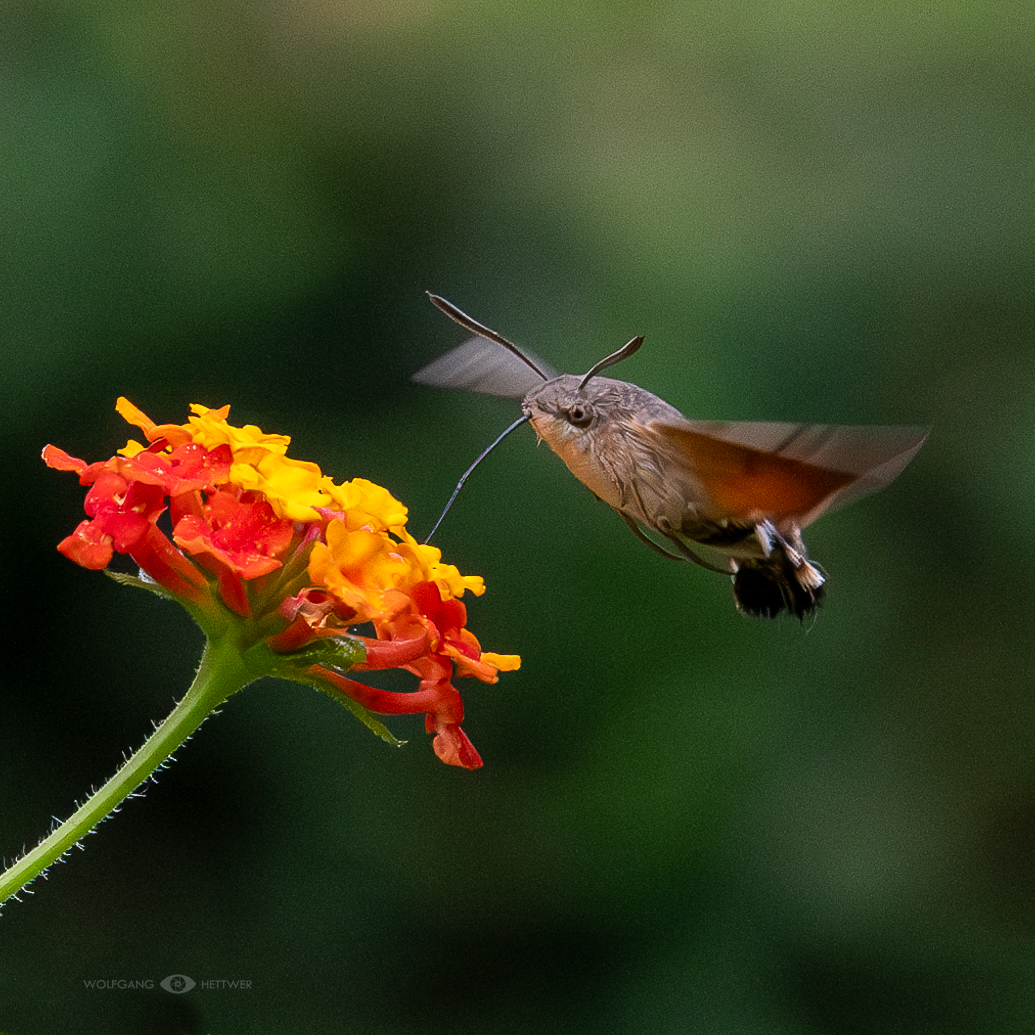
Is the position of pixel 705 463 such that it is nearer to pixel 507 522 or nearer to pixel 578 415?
pixel 578 415

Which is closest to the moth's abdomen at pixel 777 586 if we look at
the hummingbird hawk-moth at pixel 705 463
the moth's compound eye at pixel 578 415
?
the hummingbird hawk-moth at pixel 705 463

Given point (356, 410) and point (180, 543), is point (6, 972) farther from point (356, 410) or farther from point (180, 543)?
point (180, 543)

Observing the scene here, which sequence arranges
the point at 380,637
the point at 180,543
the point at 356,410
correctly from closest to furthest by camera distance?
the point at 180,543 < the point at 380,637 < the point at 356,410

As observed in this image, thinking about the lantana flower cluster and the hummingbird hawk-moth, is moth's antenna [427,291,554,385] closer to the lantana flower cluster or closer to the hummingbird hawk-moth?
the hummingbird hawk-moth

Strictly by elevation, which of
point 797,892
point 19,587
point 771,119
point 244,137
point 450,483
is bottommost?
point 19,587

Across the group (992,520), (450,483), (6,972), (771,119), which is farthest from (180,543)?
(771,119)

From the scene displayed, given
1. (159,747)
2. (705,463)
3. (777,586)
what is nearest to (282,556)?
(159,747)

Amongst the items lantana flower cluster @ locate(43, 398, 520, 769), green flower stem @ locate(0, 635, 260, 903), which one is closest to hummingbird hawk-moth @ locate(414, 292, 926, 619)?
lantana flower cluster @ locate(43, 398, 520, 769)
